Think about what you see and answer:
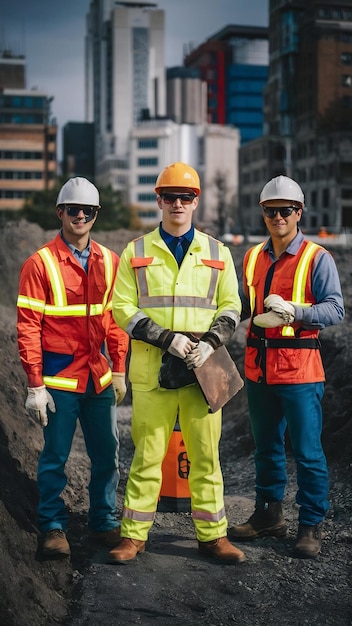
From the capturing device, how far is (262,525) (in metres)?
6.39

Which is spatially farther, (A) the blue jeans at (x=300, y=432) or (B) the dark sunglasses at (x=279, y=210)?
(B) the dark sunglasses at (x=279, y=210)

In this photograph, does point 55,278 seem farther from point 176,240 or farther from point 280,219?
point 280,219

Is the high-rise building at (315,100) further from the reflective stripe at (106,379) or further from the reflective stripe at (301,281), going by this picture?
the reflective stripe at (106,379)

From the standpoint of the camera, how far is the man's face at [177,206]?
18.5ft

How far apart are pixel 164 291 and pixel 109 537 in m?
1.72

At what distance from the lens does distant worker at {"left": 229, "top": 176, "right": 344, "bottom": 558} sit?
594 cm

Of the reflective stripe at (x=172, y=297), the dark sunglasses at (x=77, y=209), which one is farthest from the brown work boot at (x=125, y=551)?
the dark sunglasses at (x=77, y=209)

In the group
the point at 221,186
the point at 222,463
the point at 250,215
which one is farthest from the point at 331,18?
the point at 222,463

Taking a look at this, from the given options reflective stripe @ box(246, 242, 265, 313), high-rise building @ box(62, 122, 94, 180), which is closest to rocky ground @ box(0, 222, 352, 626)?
reflective stripe @ box(246, 242, 265, 313)

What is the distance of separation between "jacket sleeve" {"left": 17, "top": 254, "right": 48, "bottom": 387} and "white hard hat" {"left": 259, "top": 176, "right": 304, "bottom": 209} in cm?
163

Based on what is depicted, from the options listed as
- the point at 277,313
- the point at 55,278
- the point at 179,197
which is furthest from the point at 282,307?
the point at 55,278

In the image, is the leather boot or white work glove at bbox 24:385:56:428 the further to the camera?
the leather boot

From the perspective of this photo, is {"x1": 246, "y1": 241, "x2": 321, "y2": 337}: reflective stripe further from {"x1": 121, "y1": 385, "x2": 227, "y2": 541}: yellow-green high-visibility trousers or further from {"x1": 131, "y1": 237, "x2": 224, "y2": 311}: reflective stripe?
{"x1": 121, "y1": 385, "x2": 227, "y2": 541}: yellow-green high-visibility trousers

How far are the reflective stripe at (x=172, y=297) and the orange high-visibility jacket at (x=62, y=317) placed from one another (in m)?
0.31
